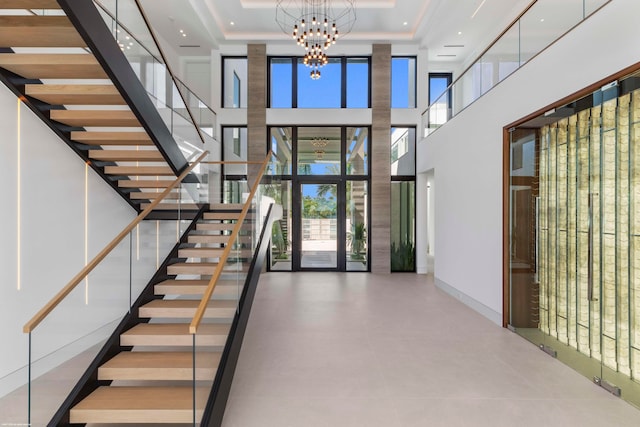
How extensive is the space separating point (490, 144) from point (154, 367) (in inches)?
229

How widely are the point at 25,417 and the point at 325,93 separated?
9.76 metres

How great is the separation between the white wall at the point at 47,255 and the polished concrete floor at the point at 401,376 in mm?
1569

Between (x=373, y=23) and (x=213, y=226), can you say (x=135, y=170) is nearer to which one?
(x=213, y=226)

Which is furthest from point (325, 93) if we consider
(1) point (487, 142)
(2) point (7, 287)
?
(2) point (7, 287)

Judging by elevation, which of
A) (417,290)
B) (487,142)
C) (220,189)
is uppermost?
(487,142)

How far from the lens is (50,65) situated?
338cm

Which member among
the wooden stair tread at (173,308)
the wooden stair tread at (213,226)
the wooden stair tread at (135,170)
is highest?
the wooden stair tread at (135,170)

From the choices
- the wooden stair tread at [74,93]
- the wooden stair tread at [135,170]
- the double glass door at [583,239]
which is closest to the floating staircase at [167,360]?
the wooden stair tread at [135,170]

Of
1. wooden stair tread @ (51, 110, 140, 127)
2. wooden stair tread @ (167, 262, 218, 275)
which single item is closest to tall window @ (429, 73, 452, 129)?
wooden stair tread @ (167, 262, 218, 275)

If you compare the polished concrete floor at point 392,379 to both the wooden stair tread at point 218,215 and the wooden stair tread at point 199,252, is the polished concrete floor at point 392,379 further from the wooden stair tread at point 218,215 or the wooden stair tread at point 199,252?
the wooden stair tread at point 218,215

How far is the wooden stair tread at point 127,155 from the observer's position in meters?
4.75

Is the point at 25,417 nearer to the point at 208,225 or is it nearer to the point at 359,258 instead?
the point at 208,225

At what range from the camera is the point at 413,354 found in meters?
4.32

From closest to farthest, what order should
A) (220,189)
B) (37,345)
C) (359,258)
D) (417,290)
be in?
(37,345) → (220,189) → (417,290) → (359,258)
